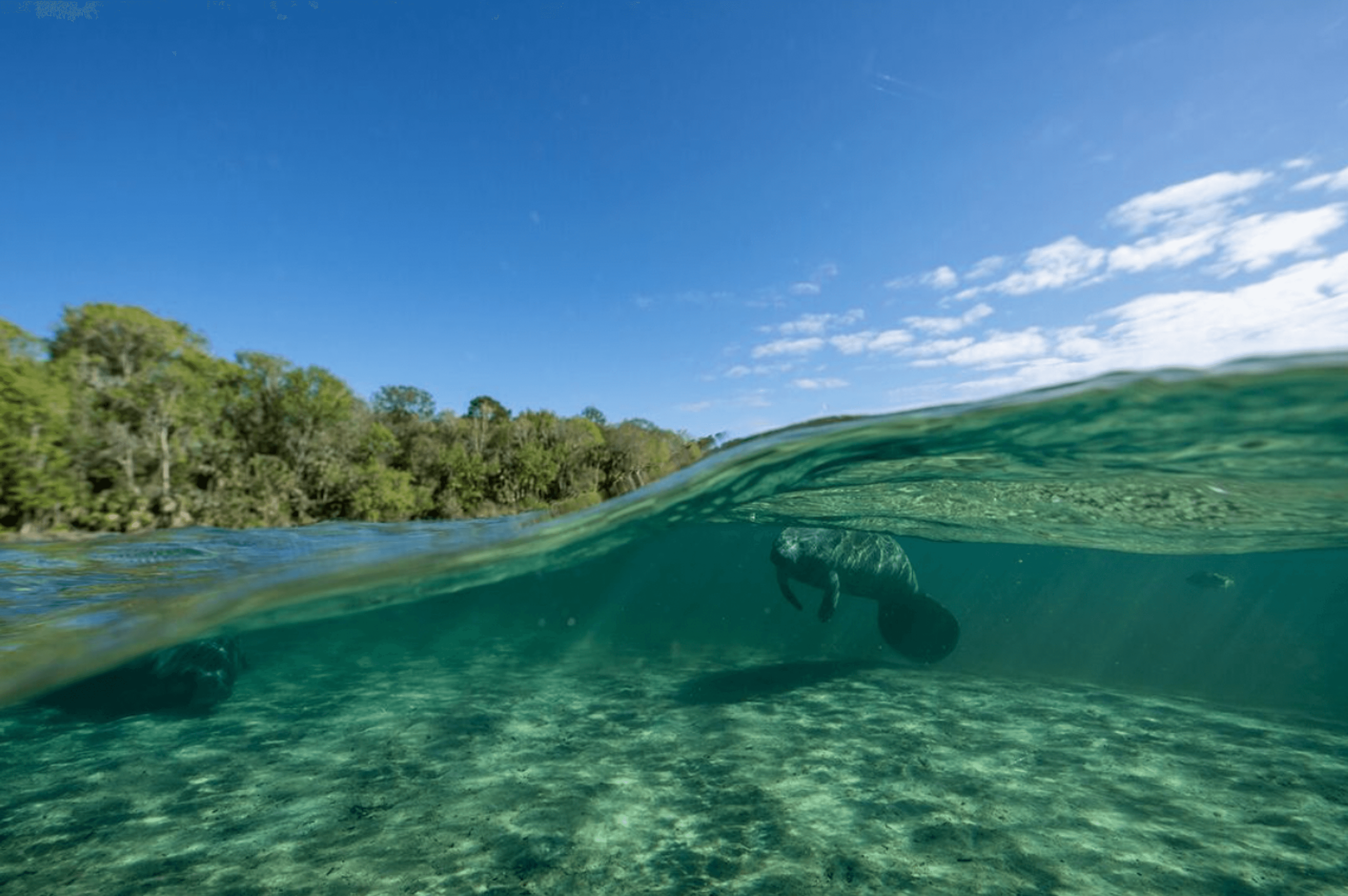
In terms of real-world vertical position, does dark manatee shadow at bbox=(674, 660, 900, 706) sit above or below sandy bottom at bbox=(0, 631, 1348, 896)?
below

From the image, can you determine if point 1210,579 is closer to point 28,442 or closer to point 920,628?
point 920,628

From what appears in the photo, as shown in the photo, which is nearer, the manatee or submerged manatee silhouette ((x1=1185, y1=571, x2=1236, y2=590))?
the manatee

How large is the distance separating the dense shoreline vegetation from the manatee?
6436 mm

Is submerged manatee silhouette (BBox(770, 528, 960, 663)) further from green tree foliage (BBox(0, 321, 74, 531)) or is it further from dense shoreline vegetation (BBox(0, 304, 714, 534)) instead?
green tree foliage (BBox(0, 321, 74, 531))

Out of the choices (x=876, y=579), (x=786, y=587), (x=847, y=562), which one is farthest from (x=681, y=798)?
(x=876, y=579)

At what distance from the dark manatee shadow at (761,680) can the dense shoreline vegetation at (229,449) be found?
4.89m

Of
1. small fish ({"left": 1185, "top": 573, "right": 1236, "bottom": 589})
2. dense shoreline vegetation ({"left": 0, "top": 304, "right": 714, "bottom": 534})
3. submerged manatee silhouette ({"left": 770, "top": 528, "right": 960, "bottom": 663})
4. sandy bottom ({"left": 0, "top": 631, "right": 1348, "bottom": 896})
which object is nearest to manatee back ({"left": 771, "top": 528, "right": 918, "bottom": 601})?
submerged manatee silhouette ({"left": 770, "top": 528, "right": 960, "bottom": 663})

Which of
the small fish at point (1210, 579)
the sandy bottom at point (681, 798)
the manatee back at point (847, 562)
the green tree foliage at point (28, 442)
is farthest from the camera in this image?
the small fish at point (1210, 579)

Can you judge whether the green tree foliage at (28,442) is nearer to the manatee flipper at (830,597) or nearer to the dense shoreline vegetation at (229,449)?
the dense shoreline vegetation at (229,449)

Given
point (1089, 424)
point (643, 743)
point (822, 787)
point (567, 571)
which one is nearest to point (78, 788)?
point (643, 743)

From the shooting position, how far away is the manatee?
39.0 feet

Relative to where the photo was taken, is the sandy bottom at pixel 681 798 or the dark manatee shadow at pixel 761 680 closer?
the sandy bottom at pixel 681 798

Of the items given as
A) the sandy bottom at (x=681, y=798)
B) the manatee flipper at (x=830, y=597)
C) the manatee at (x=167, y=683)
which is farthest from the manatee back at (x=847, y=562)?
the manatee at (x=167, y=683)

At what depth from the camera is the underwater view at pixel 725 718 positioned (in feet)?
19.6
